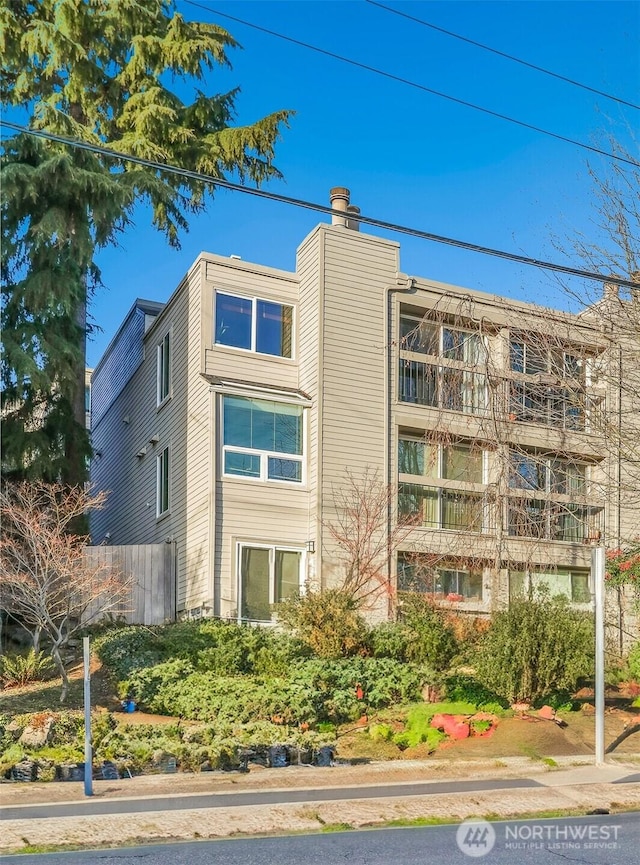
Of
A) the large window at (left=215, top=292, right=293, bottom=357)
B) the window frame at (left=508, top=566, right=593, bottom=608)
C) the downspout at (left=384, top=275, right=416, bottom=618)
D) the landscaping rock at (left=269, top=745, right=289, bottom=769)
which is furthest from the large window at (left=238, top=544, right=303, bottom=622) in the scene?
the landscaping rock at (left=269, top=745, right=289, bottom=769)

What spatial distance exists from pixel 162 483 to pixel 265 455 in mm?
3870

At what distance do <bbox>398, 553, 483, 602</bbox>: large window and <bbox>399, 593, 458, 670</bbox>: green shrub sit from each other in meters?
2.11

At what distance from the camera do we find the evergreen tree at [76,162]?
22766 mm

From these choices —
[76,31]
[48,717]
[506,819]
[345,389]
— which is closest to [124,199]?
[76,31]

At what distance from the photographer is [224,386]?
2136cm

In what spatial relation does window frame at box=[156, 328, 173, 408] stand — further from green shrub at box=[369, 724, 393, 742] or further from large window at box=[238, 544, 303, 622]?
green shrub at box=[369, 724, 393, 742]

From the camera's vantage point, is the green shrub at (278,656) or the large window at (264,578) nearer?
the green shrub at (278,656)

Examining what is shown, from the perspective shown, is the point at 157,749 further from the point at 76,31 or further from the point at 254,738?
the point at 76,31

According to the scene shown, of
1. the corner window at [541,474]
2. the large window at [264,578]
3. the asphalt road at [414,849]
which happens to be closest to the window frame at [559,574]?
the corner window at [541,474]

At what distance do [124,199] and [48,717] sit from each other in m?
13.7

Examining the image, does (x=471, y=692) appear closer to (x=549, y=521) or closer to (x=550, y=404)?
(x=550, y=404)

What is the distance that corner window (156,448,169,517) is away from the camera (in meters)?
24.0

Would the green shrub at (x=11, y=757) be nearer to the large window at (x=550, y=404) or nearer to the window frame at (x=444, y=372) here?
the large window at (x=550, y=404)

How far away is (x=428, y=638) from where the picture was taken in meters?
19.0
